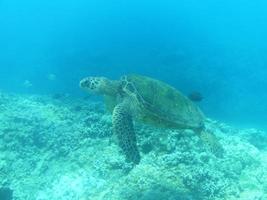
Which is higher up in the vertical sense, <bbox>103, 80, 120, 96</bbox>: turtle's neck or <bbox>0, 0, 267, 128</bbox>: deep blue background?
<bbox>0, 0, 267, 128</bbox>: deep blue background

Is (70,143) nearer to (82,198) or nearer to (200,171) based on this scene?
(82,198)

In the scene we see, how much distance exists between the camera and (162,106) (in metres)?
6.52

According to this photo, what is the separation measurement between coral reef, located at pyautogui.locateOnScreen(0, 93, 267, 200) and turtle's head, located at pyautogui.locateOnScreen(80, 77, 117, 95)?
1698 mm

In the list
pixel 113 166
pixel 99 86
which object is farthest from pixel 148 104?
pixel 113 166

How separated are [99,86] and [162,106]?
1130 millimetres

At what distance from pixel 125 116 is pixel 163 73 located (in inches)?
694

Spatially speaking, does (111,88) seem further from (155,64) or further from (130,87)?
(155,64)

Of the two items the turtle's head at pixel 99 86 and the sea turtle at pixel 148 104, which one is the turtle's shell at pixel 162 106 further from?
the turtle's head at pixel 99 86

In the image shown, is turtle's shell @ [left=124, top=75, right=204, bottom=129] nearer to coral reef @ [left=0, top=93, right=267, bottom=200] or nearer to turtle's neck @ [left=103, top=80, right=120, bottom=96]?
turtle's neck @ [left=103, top=80, right=120, bottom=96]

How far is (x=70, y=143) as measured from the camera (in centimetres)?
949

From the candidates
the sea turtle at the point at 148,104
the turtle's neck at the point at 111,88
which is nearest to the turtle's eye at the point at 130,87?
the sea turtle at the point at 148,104

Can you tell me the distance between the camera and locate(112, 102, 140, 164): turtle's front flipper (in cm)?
581

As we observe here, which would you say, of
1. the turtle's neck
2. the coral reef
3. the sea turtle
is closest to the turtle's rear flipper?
the sea turtle

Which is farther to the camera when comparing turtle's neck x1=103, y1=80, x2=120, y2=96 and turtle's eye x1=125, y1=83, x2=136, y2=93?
turtle's neck x1=103, y1=80, x2=120, y2=96
